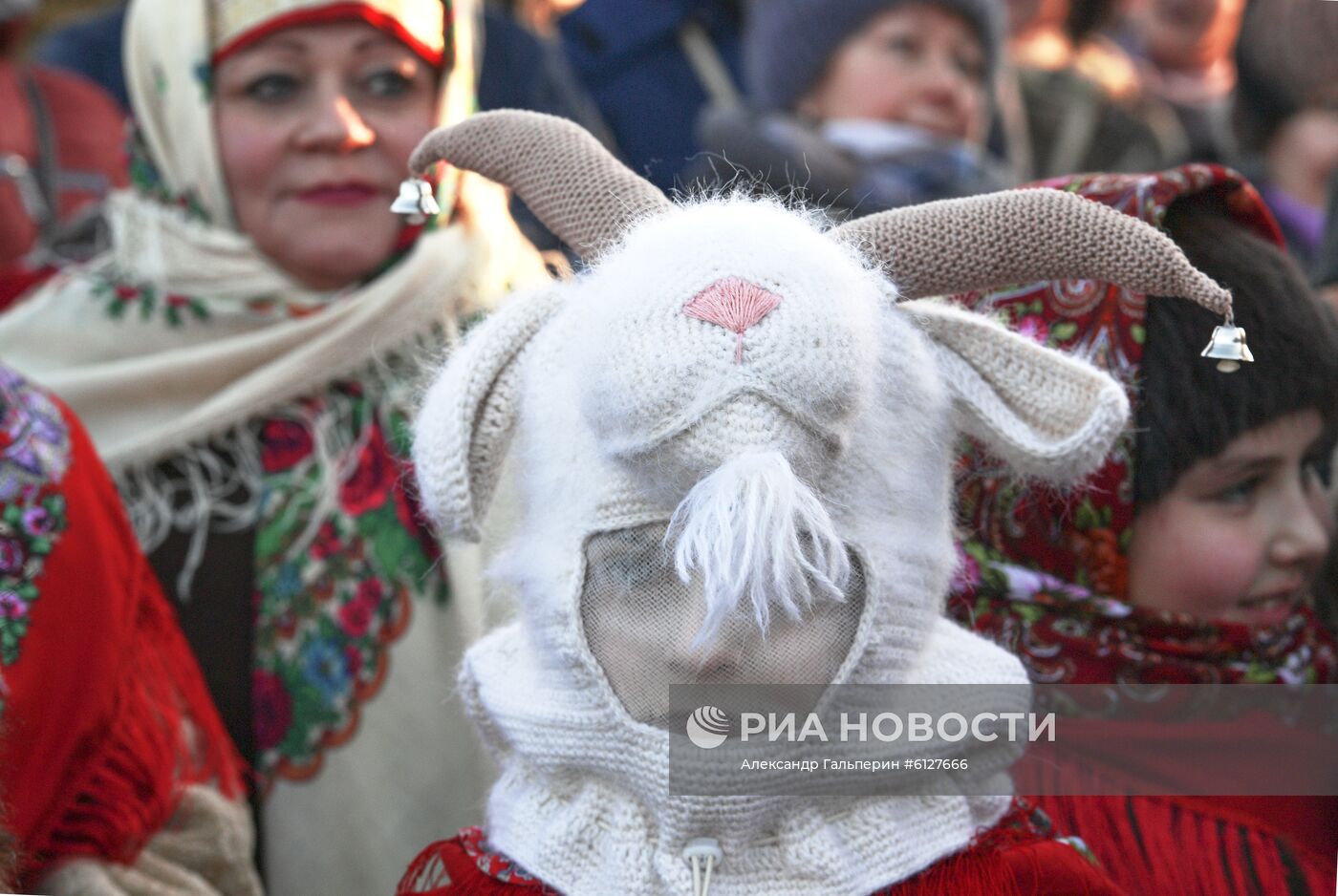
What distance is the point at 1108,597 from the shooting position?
1769mm

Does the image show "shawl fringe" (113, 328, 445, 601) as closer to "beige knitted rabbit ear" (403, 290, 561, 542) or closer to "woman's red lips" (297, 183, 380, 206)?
"woman's red lips" (297, 183, 380, 206)

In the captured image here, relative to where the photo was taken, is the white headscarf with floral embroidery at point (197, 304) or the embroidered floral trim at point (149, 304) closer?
the white headscarf with floral embroidery at point (197, 304)

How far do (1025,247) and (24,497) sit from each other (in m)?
1.14

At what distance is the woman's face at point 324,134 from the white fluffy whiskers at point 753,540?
126 centimetres

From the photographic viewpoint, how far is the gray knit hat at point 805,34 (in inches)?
121

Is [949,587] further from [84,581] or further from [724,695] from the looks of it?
[84,581]

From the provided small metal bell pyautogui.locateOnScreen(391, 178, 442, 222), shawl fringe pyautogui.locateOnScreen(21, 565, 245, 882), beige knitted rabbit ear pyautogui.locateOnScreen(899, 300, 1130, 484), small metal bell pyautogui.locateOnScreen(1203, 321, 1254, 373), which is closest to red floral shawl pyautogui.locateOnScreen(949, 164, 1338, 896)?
beige knitted rabbit ear pyautogui.locateOnScreen(899, 300, 1130, 484)

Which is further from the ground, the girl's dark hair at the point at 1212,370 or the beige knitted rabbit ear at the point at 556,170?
the beige knitted rabbit ear at the point at 556,170

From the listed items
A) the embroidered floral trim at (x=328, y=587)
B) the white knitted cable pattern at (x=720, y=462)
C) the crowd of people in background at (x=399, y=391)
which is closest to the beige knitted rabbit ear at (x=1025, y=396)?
the white knitted cable pattern at (x=720, y=462)

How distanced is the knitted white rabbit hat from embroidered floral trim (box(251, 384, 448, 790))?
2.38ft

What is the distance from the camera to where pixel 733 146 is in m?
2.99

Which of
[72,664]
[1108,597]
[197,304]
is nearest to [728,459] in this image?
[1108,597]

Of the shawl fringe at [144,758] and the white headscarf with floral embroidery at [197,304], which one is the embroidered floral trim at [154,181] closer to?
the white headscarf with floral embroidery at [197,304]

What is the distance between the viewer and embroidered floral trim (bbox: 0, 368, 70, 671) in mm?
1691
